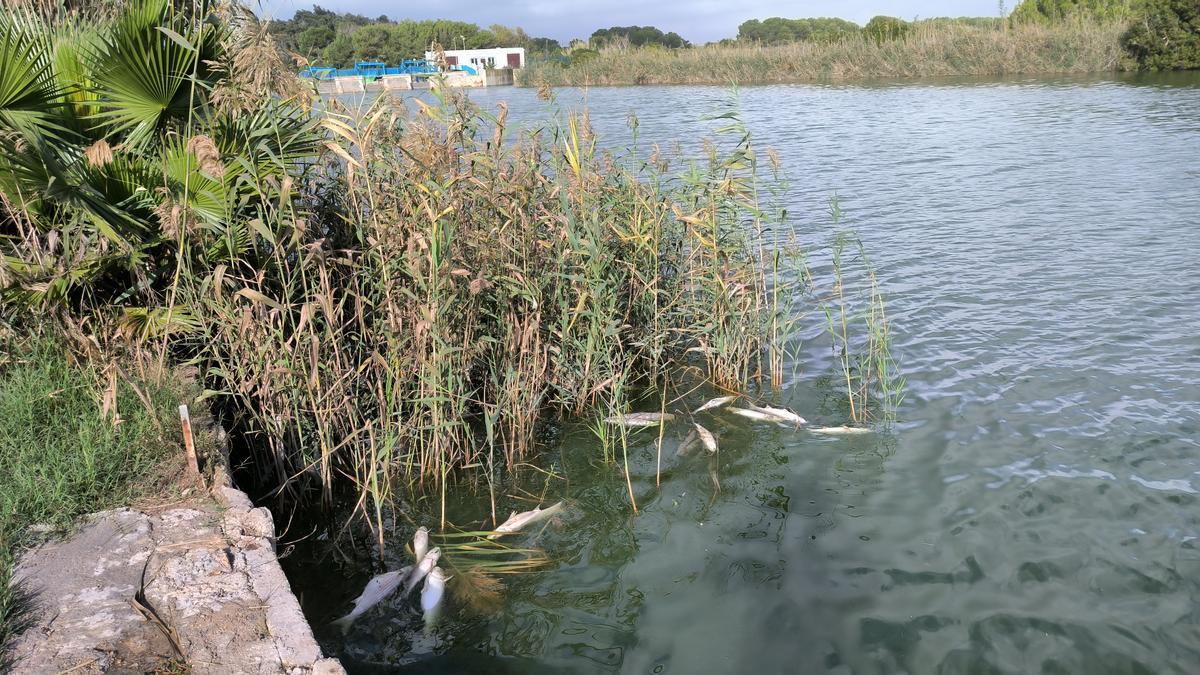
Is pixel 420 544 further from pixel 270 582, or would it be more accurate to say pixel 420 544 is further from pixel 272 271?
pixel 272 271

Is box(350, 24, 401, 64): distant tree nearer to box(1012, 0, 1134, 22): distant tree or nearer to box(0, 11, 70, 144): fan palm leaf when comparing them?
box(0, 11, 70, 144): fan palm leaf

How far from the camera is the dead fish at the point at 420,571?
4.30 m

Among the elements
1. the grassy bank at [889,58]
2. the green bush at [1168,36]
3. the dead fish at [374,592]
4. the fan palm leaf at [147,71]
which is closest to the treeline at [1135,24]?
the green bush at [1168,36]

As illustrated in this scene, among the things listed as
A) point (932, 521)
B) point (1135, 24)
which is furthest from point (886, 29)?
point (932, 521)

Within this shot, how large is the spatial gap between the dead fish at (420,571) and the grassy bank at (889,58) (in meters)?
25.7

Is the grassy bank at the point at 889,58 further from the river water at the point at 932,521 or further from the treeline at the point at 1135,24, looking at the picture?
the river water at the point at 932,521

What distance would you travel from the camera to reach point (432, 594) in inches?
165

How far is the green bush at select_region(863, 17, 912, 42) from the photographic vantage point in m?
37.2

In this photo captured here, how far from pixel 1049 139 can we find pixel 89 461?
17834 mm

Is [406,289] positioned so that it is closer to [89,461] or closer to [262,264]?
[262,264]

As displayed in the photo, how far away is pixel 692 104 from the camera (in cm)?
2581

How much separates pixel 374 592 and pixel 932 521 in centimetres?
314

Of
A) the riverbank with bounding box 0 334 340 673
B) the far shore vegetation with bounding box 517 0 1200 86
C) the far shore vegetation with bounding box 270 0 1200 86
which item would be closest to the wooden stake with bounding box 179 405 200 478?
the riverbank with bounding box 0 334 340 673

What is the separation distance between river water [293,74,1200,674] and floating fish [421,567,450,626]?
0.10 meters
